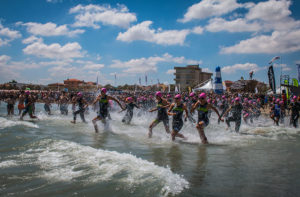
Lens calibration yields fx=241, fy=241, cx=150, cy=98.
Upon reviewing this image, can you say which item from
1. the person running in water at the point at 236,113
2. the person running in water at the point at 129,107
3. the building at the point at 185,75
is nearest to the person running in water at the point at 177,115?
the person running in water at the point at 236,113

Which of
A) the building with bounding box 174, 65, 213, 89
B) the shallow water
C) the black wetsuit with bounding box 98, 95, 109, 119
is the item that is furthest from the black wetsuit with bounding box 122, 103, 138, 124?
the building with bounding box 174, 65, 213, 89

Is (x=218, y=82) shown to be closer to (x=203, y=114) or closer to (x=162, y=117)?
(x=162, y=117)

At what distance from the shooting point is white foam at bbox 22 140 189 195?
400 cm

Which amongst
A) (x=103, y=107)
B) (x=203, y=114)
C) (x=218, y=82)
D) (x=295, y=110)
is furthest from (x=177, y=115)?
(x=218, y=82)

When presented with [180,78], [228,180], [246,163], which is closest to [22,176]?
[228,180]

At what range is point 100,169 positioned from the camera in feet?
15.0

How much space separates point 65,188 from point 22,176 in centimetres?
106

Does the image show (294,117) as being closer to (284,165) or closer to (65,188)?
(284,165)

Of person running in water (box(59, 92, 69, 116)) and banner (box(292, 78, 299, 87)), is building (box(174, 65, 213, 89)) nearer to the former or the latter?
banner (box(292, 78, 299, 87))

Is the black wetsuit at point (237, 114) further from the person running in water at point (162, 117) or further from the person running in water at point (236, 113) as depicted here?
the person running in water at point (162, 117)

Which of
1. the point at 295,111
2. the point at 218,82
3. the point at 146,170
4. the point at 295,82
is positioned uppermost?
the point at 295,82

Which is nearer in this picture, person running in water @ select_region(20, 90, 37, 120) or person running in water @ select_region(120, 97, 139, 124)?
person running in water @ select_region(20, 90, 37, 120)

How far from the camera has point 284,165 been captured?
17.8ft

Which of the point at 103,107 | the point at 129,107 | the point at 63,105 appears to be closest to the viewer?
the point at 103,107
